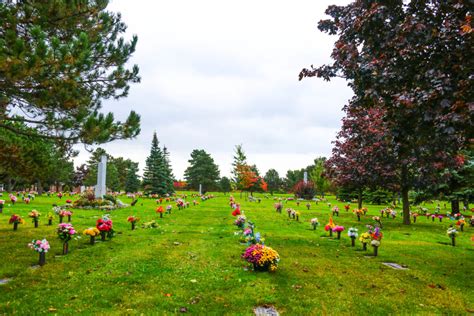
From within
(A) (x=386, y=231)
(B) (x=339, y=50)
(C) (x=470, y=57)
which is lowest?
(A) (x=386, y=231)

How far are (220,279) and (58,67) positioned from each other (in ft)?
20.3

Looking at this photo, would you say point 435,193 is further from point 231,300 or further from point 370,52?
point 231,300

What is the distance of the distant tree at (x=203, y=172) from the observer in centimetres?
7081

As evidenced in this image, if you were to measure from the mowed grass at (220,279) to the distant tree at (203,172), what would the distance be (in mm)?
58304

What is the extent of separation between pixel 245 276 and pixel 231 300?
155cm

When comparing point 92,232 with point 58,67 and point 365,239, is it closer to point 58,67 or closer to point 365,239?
point 58,67

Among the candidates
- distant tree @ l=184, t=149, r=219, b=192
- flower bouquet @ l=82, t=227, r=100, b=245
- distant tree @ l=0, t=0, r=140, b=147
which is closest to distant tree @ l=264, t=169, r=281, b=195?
distant tree @ l=184, t=149, r=219, b=192

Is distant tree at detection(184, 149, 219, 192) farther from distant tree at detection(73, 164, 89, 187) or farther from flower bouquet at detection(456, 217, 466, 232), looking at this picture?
flower bouquet at detection(456, 217, 466, 232)

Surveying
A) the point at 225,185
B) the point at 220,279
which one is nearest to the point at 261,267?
the point at 220,279

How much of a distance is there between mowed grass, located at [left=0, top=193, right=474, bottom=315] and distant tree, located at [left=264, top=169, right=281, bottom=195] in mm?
71495

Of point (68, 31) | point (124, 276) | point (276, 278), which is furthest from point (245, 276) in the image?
point (68, 31)

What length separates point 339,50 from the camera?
354 inches

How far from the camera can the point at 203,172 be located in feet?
232

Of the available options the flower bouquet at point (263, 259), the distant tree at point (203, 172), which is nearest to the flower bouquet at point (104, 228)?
the flower bouquet at point (263, 259)
